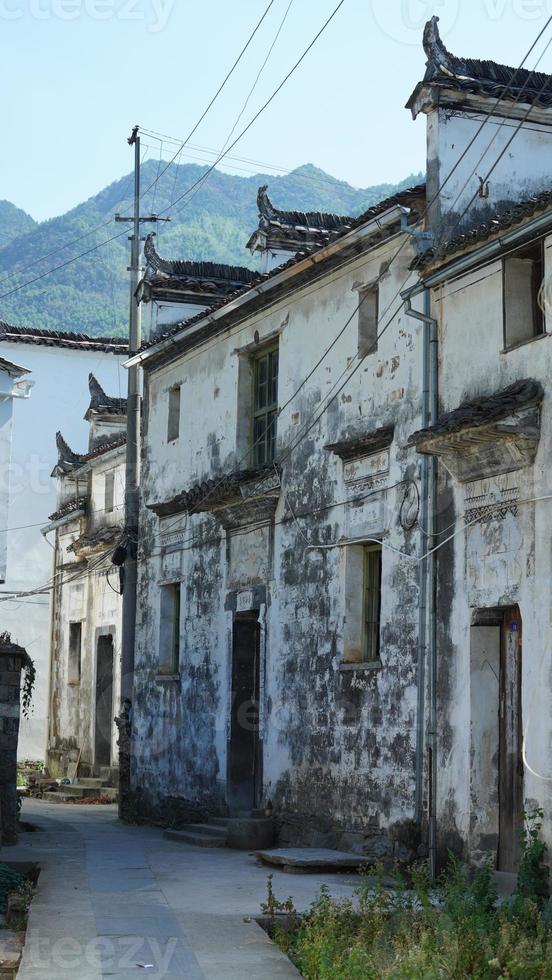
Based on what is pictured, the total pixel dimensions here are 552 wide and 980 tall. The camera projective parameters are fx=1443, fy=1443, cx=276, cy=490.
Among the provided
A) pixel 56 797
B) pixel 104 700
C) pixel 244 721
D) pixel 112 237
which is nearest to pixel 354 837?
pixel 244 721

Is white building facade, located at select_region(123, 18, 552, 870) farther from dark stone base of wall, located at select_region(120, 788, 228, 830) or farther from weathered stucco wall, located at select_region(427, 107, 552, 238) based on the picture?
dark stone base of wall, located at select_region(120, 788, 228, 830)

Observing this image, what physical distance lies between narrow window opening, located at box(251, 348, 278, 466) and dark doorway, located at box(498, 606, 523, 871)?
593cm

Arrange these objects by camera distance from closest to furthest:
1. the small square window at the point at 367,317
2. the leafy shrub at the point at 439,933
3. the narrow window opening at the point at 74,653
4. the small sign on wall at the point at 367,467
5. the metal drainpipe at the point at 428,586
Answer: the leafy shrub at the point at 439,933 → the metal drainpipe at the point at 428,586 → the small sign on wall at the point at 367,467 → the small square window at the point at 367,317 → the narrow window opening at the point at 74,653

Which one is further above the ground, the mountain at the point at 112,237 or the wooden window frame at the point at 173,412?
the mountain at the point at 112,237

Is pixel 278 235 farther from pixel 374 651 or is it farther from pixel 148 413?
pixel 374 651

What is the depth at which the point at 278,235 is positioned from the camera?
20609mm

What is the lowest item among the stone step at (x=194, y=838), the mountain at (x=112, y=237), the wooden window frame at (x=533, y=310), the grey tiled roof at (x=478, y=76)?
the stone step at (x=194, y=838)

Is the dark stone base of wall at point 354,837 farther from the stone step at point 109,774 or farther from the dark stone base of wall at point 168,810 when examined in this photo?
the stone step at point 109,774

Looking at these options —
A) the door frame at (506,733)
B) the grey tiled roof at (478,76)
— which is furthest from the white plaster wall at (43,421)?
the door frame at (506,733)

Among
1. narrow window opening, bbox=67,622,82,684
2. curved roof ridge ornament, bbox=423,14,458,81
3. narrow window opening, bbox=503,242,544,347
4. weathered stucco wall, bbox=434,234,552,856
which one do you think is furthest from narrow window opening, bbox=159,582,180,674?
narrow window opening, bbox=503,242,544,347

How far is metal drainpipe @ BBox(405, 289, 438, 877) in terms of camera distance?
545 inches

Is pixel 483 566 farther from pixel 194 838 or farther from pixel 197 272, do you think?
pixel 197 272

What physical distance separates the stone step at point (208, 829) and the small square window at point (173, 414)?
20.0ft

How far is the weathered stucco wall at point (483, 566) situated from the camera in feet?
39.8
